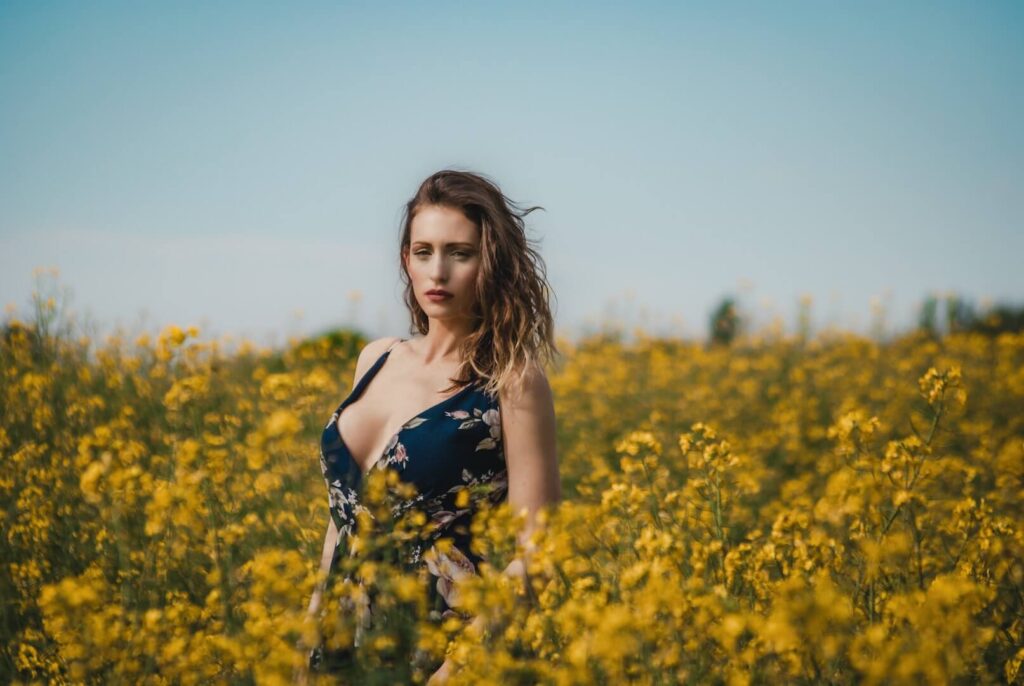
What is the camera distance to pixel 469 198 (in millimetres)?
2225

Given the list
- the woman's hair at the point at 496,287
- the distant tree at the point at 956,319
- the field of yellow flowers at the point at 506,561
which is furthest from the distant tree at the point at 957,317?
the woman's hair at the point at 496,287

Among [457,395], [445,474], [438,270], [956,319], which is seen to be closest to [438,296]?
[438,270]

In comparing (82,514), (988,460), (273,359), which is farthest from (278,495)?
(273,359)

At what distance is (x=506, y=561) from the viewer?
1.64 metres

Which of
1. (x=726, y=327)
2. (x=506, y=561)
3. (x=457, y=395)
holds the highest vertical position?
(x=457, y=395)

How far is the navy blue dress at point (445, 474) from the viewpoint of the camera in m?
2.03

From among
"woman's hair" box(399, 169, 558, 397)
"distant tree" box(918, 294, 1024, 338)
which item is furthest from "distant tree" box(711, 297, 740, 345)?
"woman's hair" box(399, 169, 558, 397)

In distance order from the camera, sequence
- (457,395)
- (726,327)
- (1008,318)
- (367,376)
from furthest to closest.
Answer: (1008,318) → (726,327) → (367,376) → (457,395)

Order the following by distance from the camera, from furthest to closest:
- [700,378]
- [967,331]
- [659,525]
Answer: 1. [967,331]
2. [700,378]
3. [659,525]

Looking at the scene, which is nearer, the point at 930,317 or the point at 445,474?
the point at 445,474

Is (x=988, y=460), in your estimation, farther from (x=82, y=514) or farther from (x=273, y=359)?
(x=273, y=359)

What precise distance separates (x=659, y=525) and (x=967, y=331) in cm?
1101

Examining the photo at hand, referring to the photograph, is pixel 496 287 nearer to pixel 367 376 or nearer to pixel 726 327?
pixel 367 376

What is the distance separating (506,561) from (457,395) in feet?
1.92
